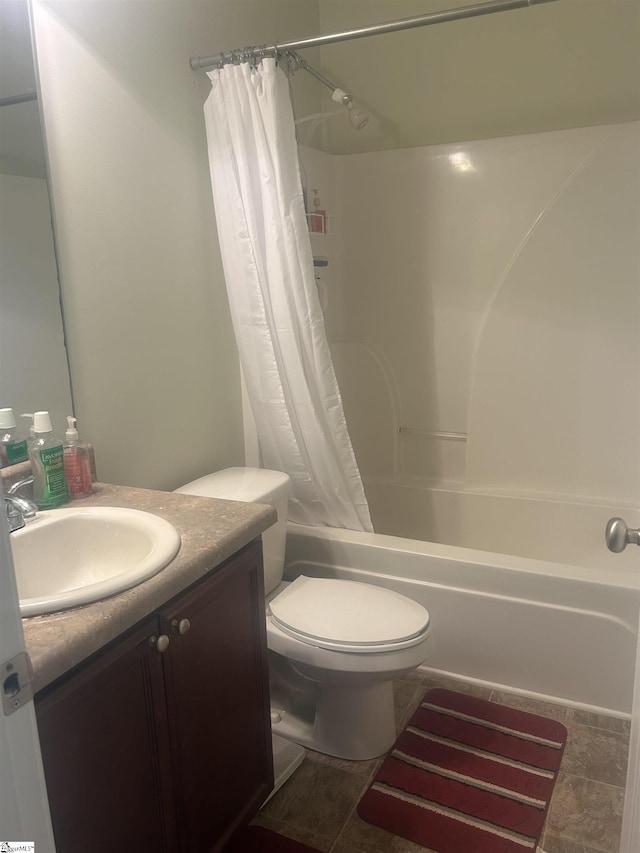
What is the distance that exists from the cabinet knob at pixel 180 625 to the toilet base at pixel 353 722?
2.54ft

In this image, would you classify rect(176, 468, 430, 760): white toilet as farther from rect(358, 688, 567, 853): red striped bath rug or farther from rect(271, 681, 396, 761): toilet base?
rect(358, 688, 567, 853): red striped bath rug

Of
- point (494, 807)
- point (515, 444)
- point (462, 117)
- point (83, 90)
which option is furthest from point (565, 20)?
point (494, 807)

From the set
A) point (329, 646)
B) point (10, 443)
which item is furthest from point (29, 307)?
point (329, 646)

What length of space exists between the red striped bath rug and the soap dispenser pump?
43.5 inches

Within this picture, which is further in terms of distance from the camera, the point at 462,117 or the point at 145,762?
the point at 462,117

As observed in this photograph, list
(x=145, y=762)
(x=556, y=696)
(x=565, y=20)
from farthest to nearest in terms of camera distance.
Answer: (x=565, y=20)
(x=556, y=696)
(x=145, y=762)

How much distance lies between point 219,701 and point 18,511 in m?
0.57

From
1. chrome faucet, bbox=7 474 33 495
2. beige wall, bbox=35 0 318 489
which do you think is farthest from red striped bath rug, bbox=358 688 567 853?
chrome faucet, bbox=7 474 33 495

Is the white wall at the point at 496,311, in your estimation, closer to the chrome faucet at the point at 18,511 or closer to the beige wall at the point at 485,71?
the beige wall at the point at 485,71

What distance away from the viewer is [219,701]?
1.34 metres

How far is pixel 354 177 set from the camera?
295cm

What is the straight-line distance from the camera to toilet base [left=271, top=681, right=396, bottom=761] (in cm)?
184

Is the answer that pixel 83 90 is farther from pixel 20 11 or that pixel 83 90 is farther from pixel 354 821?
pixel 354 821

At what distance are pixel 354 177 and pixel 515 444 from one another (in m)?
1.42
